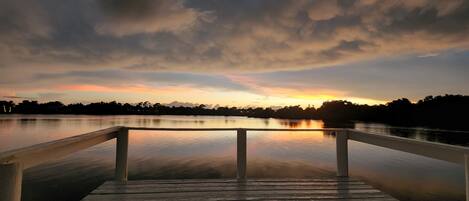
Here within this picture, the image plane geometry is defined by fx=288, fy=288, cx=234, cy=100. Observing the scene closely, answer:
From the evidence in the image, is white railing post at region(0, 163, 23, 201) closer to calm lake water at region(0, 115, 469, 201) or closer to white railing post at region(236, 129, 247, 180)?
white railing post at region(236, 129, 247, 180)

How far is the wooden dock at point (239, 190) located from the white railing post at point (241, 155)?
235 mm

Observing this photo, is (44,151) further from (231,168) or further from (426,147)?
(231,168)

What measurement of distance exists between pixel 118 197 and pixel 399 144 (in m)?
2.75

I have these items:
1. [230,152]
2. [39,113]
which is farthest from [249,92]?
[39,113]

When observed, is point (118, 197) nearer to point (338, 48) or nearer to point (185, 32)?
point (185, 32)

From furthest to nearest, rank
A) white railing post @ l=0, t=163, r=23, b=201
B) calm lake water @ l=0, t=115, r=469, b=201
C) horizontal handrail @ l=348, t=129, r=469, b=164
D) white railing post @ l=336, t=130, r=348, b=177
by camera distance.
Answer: calm lake water @ l=0, t=115, r=469, b=201
white railing post @ l=336, t=130, r=348, b=177
horizontal handrail @ l=348, t=129, r=469, b=164
white railing post @ l=0, t=163, r=23, b=201

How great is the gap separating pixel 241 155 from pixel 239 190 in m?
0.78

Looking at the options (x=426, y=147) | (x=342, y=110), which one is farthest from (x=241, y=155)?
(x=342, y=110)

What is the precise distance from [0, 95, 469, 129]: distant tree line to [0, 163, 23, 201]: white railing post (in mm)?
53336

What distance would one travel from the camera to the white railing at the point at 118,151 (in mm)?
1405

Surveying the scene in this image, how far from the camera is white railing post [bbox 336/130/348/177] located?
3.97m

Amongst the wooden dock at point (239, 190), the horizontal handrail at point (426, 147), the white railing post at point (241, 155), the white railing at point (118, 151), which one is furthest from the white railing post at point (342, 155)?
the white railing post at point (241, 155)

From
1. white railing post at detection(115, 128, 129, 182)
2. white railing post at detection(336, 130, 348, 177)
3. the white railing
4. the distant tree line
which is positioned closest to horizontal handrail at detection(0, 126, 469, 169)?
the white railing

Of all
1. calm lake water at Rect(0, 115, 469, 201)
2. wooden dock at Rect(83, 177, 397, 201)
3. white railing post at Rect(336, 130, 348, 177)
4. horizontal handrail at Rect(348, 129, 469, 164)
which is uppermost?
horizontal handrail at Rect(348, 129, 469, 164)
